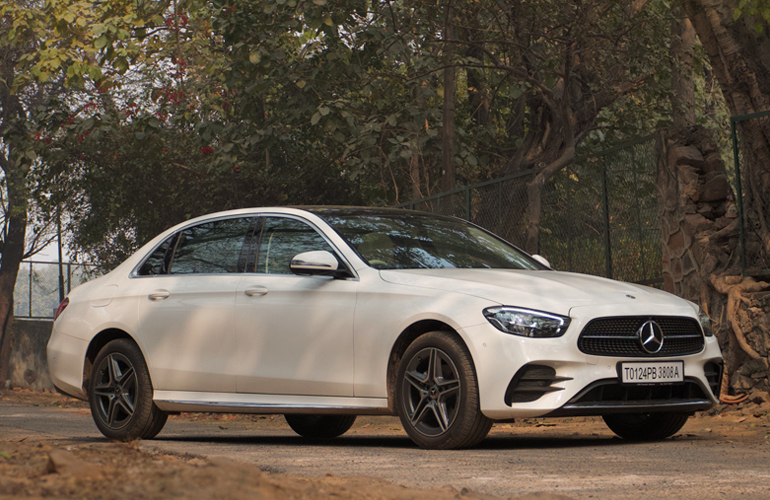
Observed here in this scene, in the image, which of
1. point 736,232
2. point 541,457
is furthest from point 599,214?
point 541,457

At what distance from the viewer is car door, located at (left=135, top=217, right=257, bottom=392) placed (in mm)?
7531

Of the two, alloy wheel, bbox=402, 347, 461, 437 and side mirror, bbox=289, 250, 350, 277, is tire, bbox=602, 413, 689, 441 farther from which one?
side mirror, bbox=289, 250, 350, 277

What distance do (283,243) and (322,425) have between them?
1.79 meters

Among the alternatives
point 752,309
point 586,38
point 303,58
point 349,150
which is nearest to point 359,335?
point 752,309

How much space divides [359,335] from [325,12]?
8.10 meters

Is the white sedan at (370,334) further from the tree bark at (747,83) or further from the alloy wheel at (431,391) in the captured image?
the tree bark at (747,83)

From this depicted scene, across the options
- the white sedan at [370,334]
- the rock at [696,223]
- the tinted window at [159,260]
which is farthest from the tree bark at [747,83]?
the tinted window at [159,260]

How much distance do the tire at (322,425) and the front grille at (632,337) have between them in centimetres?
283

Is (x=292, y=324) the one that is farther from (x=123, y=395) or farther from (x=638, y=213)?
(x=638, y=213)

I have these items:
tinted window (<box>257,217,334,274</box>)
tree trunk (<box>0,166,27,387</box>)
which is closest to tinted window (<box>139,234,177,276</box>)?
tinted window (<box>257,217,334,274</box>)

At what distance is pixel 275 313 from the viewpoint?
726 cm

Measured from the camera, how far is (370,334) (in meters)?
6.75

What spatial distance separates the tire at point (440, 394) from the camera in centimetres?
619

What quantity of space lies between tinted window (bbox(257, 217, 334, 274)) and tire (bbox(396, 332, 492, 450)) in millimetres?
1260
